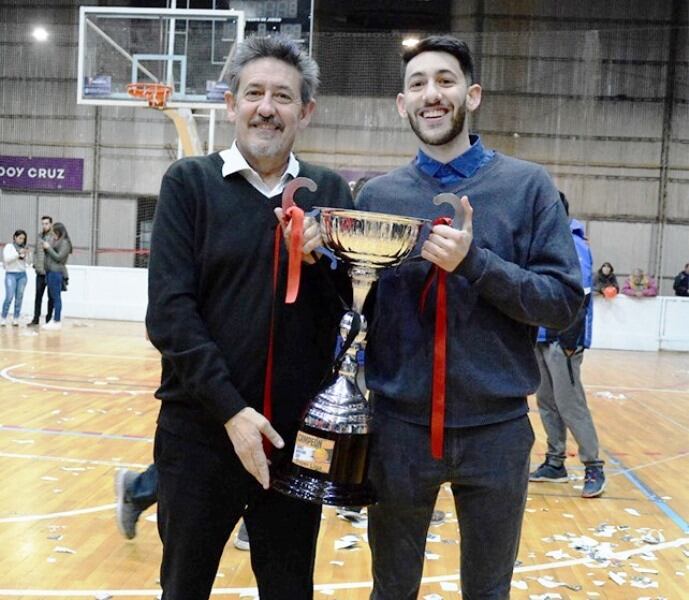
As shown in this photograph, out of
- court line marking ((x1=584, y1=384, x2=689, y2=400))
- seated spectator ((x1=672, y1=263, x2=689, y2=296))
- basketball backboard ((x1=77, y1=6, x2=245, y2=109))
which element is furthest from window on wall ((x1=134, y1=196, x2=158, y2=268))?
court line marking ((x1=584, y1=384, x2=689, y2=400))

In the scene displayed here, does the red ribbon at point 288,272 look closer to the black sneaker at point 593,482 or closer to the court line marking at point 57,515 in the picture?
the court line marking at point 57,515

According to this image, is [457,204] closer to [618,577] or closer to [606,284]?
[618,577]

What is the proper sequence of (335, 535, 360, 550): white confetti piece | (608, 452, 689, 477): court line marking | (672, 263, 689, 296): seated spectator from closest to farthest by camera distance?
(335, 535, 360, 550): white confetti piece < (608, 452, 689, 477): court line marking < (672, 263, 689, 296): seated spectator

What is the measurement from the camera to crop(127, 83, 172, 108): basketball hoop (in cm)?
953

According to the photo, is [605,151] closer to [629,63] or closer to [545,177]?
[629,63]

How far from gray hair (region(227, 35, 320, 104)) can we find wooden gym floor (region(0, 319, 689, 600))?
186 cm

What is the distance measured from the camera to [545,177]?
5.75ft

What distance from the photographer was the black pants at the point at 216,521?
67.8 inches

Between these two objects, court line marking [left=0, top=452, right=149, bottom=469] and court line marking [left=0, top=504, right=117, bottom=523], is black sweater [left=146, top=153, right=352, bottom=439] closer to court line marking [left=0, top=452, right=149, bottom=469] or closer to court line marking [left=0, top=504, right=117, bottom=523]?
court line marking [left=0, top=504, right=117, bottom=523]

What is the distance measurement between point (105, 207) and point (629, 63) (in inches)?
434

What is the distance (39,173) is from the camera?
56.2ft

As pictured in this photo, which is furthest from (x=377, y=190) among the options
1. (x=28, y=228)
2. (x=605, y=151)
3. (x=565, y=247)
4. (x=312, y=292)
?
(x=28, y=228)

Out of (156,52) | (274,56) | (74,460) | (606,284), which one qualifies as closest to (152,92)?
(156,52)

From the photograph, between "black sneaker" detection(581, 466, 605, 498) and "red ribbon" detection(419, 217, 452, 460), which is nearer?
"red ribbon" detection(419, 217, 452, 460)
